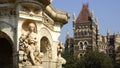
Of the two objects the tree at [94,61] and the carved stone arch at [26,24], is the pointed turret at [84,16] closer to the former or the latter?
the tree at [94,61]

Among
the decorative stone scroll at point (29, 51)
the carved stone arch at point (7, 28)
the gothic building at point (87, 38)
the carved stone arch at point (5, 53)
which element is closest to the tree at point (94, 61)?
the gothic building at point (87, 38)

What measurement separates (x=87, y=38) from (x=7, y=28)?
9857 cm

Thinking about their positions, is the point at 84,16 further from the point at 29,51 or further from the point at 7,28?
the point at 29,51

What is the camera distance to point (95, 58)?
70938 mm

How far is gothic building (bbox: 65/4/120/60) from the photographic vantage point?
103869 millimetres

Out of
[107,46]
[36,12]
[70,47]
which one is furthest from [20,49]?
[107,46]

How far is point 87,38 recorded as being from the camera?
105m

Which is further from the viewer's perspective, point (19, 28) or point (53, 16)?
point (53, 16)

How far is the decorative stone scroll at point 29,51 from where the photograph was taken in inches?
244

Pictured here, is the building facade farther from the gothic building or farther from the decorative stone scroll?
the gothic building

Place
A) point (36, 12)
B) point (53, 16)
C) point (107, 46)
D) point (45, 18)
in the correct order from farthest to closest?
point (107, 46), point (53, 16), point (45, 18), point (36, 12)

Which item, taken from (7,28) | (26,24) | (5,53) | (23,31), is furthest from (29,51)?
(5,53)

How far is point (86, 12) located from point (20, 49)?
107145 millimetres

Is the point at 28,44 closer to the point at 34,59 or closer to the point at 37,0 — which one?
the point at 34,59
